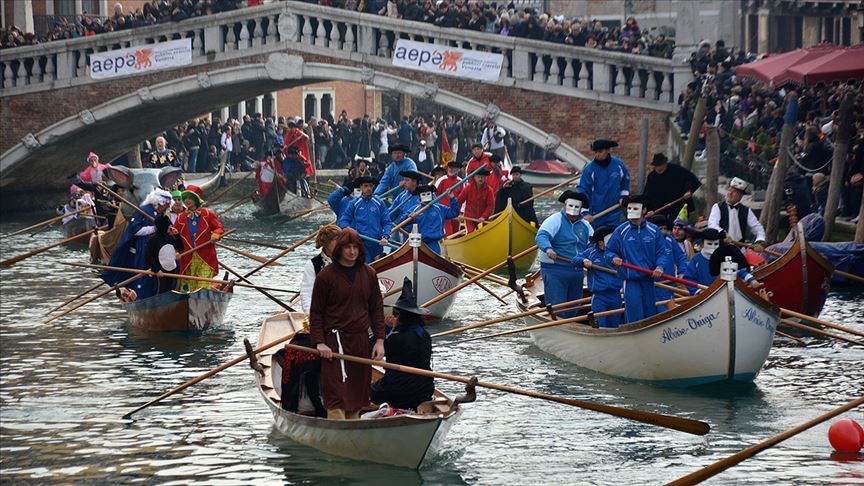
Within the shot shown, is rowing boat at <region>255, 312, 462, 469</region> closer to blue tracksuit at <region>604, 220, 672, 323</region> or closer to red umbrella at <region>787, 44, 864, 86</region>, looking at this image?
blue tracksuit at <region>604, 220, 672, 323</region>

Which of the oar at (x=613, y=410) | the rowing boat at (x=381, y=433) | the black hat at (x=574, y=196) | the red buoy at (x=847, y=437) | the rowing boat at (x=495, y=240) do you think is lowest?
the rowing boat at (x=495, y=240)

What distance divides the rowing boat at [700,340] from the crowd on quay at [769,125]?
592 cm

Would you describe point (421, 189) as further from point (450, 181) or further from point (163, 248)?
point (163, 248)

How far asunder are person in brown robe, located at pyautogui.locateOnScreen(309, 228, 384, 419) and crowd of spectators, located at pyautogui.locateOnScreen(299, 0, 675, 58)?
14.4 m

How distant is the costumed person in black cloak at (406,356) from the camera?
25.9 feet

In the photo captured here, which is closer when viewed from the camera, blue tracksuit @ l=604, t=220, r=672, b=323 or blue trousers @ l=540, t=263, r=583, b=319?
blue tracksuit @ l=604, t=220, r=672, b=323

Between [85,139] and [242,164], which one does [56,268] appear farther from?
→ [242,164]

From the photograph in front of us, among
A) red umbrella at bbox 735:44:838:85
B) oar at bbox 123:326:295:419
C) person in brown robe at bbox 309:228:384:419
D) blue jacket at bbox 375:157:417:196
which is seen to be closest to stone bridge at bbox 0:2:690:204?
red umbrella at bbox 735:44:838:85

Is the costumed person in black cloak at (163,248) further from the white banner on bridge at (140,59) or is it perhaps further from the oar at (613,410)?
the white banner on bridge at (140,59)

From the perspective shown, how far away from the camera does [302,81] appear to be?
24.5 m

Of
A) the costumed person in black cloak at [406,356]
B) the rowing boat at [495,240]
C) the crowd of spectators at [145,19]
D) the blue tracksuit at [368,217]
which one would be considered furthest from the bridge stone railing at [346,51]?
the costumed person in black cloak at [406,356]

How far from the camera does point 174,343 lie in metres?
12.7

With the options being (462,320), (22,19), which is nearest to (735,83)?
(462,320)

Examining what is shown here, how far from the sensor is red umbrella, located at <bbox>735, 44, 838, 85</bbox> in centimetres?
1791
